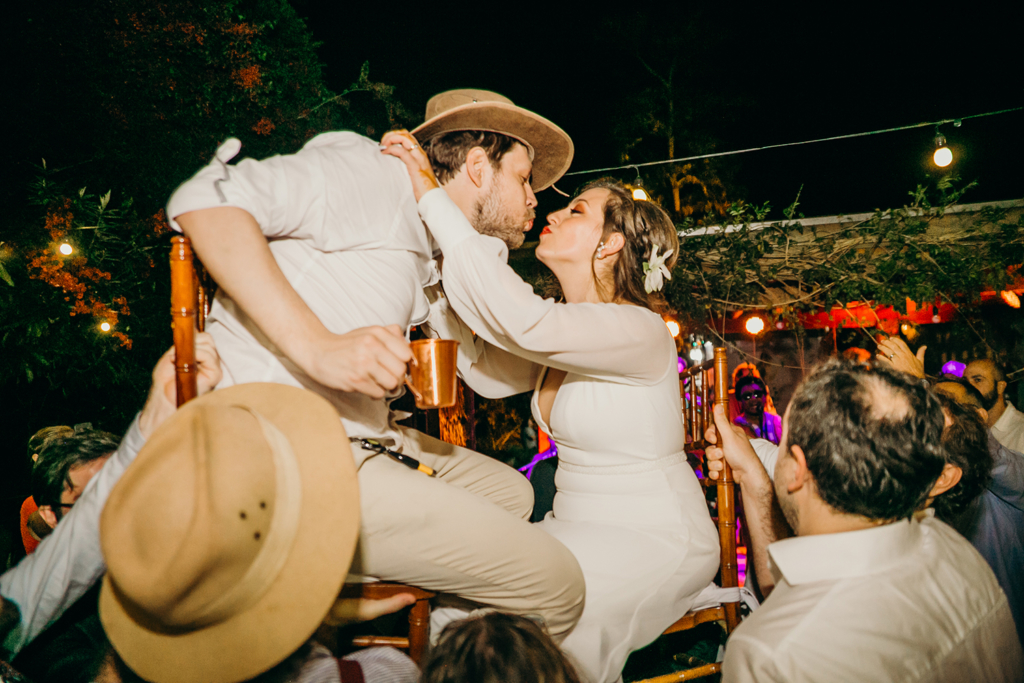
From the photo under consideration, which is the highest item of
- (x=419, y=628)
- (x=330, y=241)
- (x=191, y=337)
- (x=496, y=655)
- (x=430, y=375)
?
(x=330, y=241)

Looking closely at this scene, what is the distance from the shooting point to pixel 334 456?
3.48ft

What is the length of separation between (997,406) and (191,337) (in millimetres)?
5208

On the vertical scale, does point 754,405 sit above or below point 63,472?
below

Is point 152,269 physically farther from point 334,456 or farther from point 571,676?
point 571,676

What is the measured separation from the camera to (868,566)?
1.25m

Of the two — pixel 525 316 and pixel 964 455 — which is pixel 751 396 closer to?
pixel 964 455

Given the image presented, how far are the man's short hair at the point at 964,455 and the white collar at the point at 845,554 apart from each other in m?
1.42

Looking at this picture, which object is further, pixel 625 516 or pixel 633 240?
pixel 633 240

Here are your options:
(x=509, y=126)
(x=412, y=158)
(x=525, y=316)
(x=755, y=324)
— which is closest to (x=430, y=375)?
(x=525, y=316)

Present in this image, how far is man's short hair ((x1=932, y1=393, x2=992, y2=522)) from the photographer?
2.34m

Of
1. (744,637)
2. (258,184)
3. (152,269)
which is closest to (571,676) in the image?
(744,637)

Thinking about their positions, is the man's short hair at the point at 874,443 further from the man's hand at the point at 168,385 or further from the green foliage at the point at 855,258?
the green foliage at the point at 855,258

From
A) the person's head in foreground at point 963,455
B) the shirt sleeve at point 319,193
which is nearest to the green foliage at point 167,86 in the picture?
the shirt sleeve at point 319,193

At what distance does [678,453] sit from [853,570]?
2.81 feet
